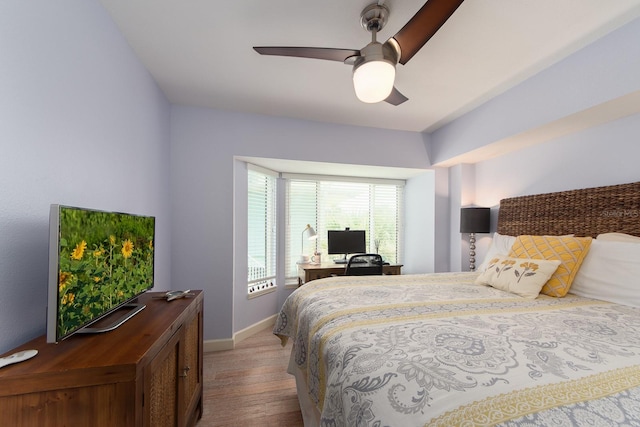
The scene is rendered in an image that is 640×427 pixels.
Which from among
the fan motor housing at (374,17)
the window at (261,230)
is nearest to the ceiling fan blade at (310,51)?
the fan motor housing at (374,17)

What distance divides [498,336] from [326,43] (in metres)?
1.92

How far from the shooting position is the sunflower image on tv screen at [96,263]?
0.88 metres

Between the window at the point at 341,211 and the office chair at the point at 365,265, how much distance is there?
729mm

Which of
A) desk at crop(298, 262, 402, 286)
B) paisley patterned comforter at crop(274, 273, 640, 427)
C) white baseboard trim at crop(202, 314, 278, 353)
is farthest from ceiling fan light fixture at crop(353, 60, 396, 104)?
white baseboard trim at crop(202, 314, 278, 353)

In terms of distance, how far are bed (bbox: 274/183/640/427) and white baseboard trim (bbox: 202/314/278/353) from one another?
→ 3.46 feet

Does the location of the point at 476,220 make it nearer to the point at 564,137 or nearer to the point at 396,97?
the point at 564,137

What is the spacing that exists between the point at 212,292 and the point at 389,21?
273 cm

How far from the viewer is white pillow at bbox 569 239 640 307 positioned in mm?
1474

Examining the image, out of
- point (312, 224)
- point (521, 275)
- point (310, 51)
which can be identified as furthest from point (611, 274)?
point (312, 224)

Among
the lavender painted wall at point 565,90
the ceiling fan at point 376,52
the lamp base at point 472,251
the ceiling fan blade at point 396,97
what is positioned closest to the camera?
the ceiling fan at point 376,52

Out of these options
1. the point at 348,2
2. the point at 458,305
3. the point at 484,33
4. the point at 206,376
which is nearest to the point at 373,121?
the point at 484,33

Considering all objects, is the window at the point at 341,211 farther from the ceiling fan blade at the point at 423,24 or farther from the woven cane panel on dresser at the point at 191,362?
the ceiling fan blade at the point at 423,24

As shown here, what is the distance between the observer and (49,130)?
3.59ft

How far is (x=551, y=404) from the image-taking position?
25.0 inches
